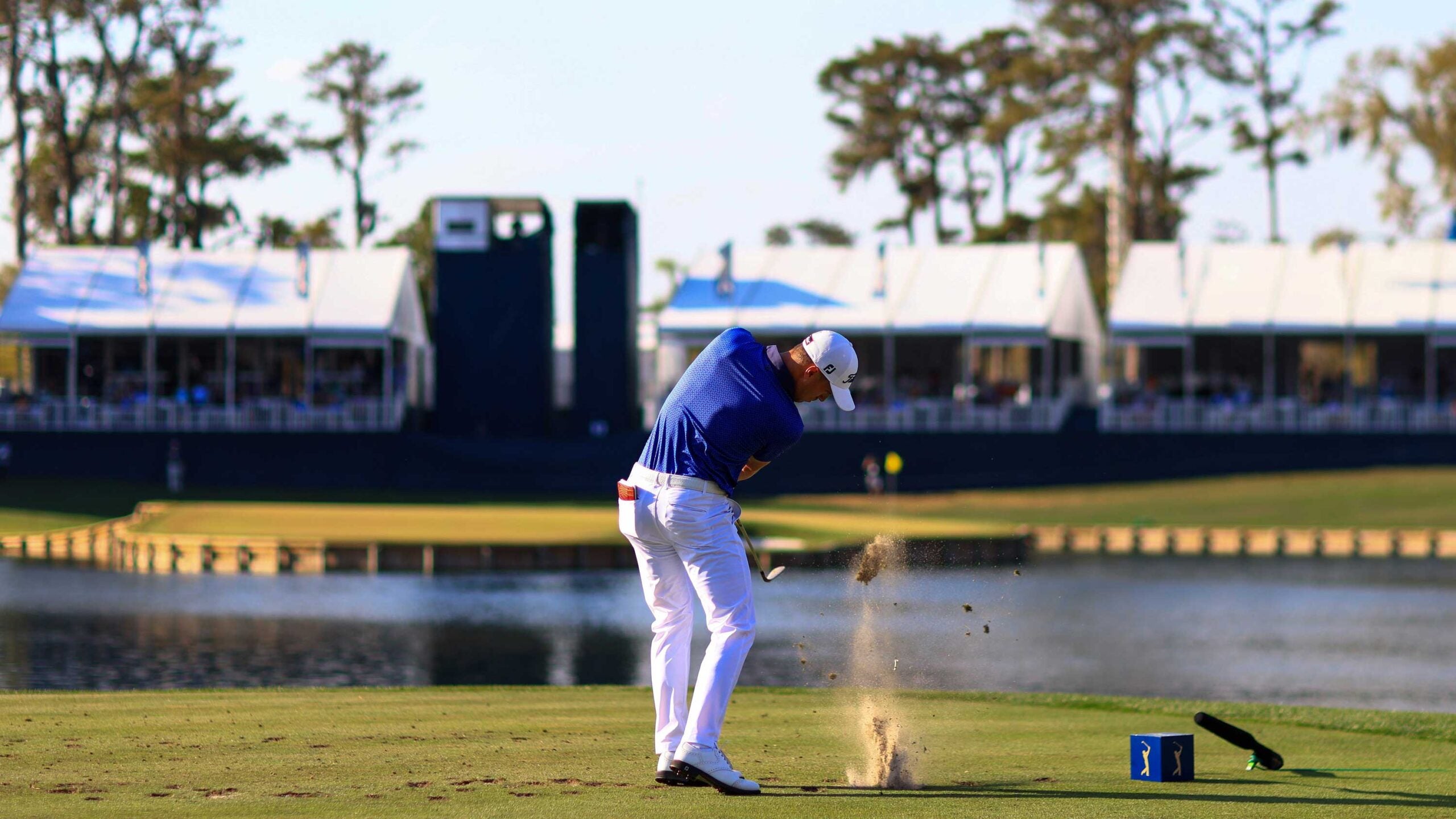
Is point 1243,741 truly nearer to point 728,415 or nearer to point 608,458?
point 728,415

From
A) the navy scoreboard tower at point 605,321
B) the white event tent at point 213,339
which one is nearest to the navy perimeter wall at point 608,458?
the white event tent at point 213,339

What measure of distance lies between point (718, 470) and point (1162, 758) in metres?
2.11

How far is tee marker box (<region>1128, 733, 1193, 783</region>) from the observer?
285 inches

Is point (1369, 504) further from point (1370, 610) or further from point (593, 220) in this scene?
point (593, 220)

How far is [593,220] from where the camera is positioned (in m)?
48.3

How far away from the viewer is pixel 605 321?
157 feet

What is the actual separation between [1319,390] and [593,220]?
19954 millimetres

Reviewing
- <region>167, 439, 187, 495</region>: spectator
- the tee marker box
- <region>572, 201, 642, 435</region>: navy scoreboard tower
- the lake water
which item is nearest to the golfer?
the lake water

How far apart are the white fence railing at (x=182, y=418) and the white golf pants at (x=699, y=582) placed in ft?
129

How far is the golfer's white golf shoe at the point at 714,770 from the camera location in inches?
268

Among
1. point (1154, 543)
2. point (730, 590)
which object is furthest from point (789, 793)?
point (1154, 543)

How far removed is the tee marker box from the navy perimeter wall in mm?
36862

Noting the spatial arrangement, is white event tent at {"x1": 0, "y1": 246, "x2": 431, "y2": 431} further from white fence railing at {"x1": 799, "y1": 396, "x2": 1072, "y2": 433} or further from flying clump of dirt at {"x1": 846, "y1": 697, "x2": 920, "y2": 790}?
flying clump of dirt at {"x1": 846, "y1": 697, "x2": 920, "y2": 790}

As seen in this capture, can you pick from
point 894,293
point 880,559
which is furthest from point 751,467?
point 894,293
